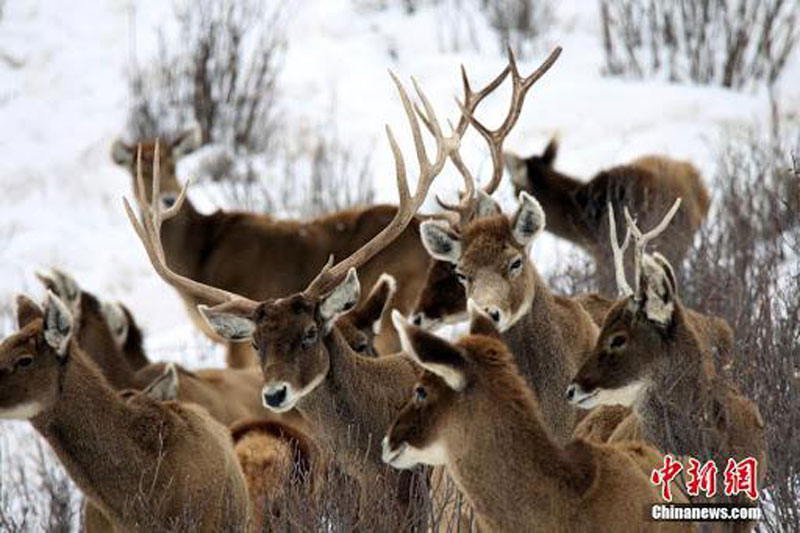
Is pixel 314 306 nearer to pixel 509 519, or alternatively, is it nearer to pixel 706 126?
pixel 509 519

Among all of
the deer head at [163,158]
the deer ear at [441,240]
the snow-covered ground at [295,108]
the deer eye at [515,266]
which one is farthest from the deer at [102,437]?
the snow-covered ground at [295,108]

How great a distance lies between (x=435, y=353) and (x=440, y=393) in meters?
0.22

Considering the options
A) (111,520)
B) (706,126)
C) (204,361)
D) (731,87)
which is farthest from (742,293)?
(731,87)

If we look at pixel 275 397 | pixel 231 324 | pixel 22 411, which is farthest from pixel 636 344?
pixel 22 411

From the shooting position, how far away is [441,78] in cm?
1833

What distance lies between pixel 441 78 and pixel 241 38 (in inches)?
98.5

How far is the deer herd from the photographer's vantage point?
5688 millimetres

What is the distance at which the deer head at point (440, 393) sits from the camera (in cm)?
559

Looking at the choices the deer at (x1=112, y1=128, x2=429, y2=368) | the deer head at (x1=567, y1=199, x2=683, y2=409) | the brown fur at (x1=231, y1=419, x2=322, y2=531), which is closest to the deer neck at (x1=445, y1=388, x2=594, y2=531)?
the deer head at (x1=567, y1=199, x2=683, y2=409)

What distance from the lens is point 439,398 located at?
5715 mm

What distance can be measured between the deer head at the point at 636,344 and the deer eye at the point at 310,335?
1.28m

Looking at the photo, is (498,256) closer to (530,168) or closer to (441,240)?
(441,240)

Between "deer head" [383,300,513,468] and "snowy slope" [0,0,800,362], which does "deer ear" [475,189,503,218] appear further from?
"snowy slope" [0,0,800,362]

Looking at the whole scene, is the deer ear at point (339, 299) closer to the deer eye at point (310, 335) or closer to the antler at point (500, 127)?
the deer eye at point (310, 335)
